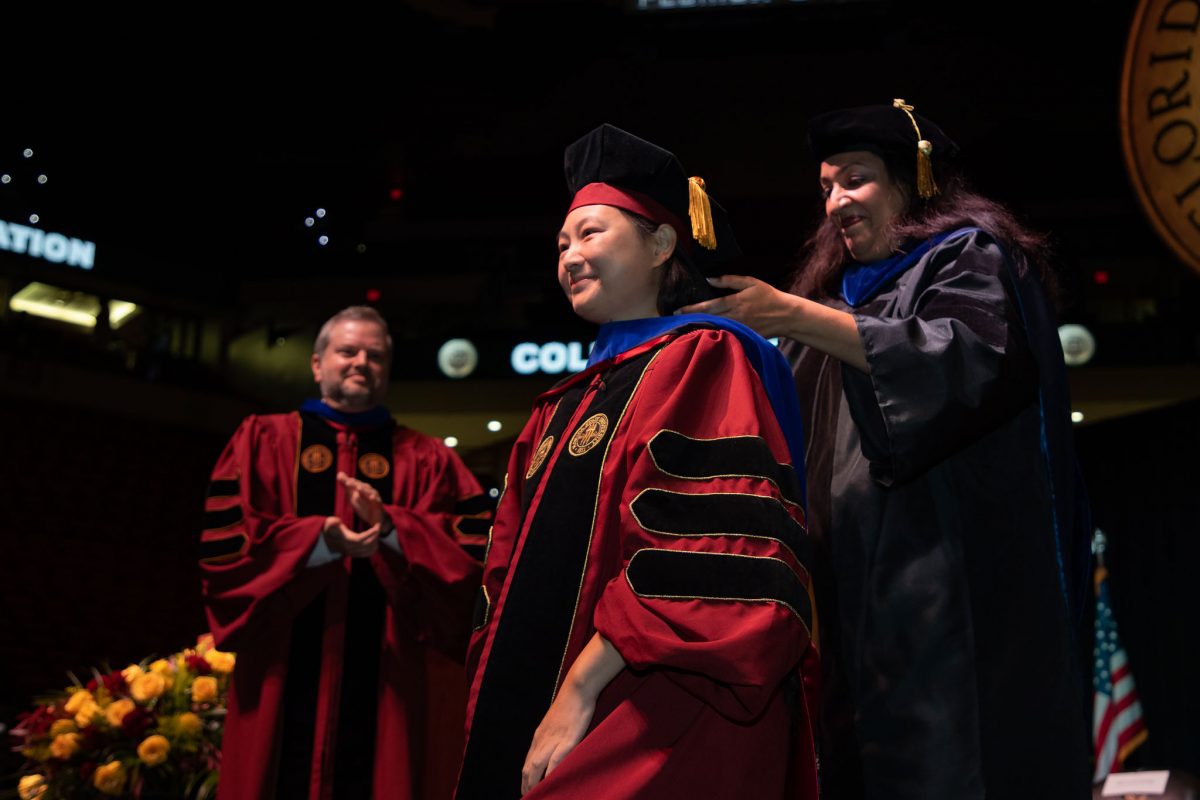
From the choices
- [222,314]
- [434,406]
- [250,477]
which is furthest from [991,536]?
[222,314]

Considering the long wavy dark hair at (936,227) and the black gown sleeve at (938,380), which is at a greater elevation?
the long wavy dark hair at (936,227)

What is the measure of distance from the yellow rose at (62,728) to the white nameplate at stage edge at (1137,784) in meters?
3.05

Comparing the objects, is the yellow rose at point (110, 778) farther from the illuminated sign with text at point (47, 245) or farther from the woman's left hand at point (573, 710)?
the illuminated sign with text at point (47, 245)

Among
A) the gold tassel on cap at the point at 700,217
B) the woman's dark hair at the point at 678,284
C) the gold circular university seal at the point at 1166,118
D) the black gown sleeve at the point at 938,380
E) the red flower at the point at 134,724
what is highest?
the gold circular university seal at the point at 1166,118

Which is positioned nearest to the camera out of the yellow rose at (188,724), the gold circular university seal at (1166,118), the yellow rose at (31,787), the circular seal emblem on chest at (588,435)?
the circular seal emblem on chest at (588,435)

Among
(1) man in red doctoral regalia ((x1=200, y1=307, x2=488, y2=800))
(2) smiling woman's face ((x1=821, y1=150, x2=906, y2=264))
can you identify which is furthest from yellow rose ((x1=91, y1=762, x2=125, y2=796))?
(2) smiling woman's face ((x1=821, y1=150, x2=906, y2=264))

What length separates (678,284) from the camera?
7.80ft

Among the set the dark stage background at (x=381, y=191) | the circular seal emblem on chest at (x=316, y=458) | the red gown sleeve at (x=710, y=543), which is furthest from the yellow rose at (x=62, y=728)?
the dark stage background at (x=381, y=191)

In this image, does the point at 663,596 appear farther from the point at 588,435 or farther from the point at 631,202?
the point at 631,202

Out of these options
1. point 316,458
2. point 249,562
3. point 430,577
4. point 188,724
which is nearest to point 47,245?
point 316,458

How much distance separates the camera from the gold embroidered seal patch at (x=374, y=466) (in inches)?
169

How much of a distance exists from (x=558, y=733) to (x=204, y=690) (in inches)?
102

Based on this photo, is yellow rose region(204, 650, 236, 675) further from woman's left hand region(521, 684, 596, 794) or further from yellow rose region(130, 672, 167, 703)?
woman's left hand region(521, 684, 596, 794)

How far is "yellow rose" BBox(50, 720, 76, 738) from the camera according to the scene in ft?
13.7
